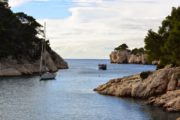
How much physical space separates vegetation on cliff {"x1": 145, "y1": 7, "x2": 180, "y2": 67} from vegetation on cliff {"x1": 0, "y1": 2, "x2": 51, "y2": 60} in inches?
2706

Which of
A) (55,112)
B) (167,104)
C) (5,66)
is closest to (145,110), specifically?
(167,104)

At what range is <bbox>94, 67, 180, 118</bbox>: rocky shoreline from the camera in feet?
239

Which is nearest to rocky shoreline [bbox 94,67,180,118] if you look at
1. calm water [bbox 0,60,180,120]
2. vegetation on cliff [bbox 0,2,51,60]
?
calm water [bbox 0,60,180,120]

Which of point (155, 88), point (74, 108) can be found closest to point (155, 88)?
point (155, 88)

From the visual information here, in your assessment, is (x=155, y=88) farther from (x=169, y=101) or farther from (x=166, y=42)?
(x=166, y=42)

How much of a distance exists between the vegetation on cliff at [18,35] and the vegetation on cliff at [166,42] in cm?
6874

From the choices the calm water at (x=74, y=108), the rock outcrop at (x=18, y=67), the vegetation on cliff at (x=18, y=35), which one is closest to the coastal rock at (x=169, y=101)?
the calm water at (x=74, y=108)

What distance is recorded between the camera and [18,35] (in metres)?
179

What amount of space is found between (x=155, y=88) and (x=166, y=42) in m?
18.0

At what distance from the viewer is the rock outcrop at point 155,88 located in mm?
73312

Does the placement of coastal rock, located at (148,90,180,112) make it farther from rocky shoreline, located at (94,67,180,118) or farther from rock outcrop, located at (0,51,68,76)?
rock outcrop, located at (0,51,68,76)

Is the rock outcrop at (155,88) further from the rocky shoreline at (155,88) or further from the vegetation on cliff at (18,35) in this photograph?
the vegetation on cliff at (18,35)

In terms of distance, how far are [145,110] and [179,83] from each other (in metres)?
11.6

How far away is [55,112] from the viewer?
6969cm
